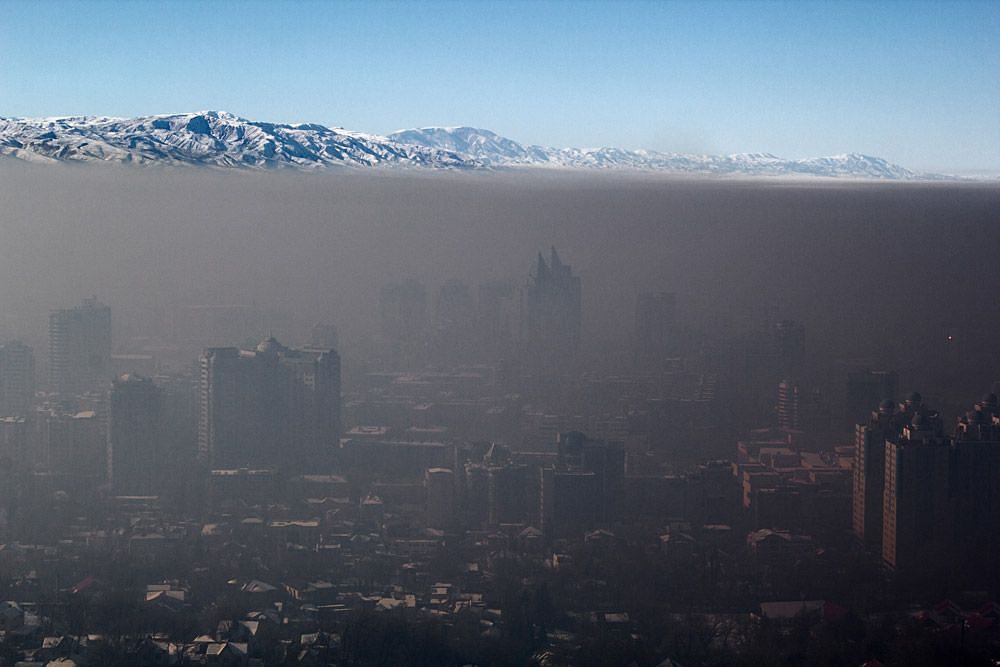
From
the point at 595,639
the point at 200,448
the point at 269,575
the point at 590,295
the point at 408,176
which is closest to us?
the point at 595,639

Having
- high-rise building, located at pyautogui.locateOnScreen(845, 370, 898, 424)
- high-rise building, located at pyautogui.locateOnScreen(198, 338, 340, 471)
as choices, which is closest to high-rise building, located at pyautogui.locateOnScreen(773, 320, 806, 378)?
high-rise building, located at pyautogui.locateOnScreen(845, 370, 898, 424)

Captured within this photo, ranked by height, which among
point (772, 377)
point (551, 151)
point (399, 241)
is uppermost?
point (551, 151)

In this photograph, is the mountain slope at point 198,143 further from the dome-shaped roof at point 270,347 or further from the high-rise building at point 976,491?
the high-rise building at point 976,491

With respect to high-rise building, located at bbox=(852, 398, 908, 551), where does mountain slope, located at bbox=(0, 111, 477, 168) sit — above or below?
above

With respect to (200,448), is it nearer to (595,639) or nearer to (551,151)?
(595,639)

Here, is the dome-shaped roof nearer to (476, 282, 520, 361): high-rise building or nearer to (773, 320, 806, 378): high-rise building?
(476, 282, 520, 361): high-rise building

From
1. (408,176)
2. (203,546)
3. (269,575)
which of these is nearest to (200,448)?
(203,546)
